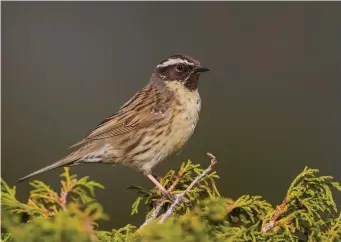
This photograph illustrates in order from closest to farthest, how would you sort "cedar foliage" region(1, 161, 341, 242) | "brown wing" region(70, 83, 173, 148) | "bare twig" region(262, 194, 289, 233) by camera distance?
"cedar foliage" region(1, 161, 341, 242) < "bare twig" region(262, 194, 289, 233) < "brown wing" region(70, 83, 173, 148)

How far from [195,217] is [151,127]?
279 centimetres

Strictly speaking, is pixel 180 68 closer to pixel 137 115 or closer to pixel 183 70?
pixel 183 70

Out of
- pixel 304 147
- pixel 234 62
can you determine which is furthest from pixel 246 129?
pixel 234 62

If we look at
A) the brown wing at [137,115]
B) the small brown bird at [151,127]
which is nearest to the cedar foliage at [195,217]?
the small brown bird at [151,127]

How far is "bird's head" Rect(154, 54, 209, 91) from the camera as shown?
5246mm

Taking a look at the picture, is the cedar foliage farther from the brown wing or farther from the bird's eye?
the bird's eye

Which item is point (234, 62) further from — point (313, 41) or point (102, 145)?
point (102, 145)

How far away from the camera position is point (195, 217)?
2.33 meters

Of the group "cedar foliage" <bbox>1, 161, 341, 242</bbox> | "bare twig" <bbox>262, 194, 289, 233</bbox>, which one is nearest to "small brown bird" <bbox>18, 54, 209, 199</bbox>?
"cedar foliage" <bbox>1, 161, 341, 242</bbox>

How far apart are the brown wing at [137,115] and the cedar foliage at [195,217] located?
1324 mm

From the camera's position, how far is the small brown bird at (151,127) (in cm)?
501

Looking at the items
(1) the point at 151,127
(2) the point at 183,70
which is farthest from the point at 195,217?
(2) the point at 183,70

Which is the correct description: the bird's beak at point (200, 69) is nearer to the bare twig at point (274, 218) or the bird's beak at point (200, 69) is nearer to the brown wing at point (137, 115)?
the brown wing at point (137, 115)

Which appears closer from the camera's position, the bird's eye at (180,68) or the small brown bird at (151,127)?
the small brown bird at (151,127)
